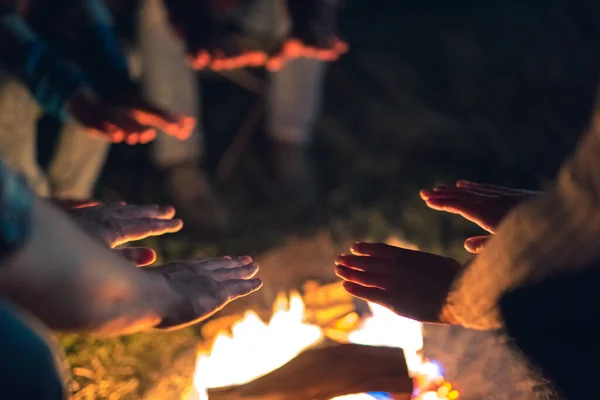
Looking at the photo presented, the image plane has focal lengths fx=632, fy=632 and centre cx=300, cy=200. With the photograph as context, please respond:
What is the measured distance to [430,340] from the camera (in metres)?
2.03

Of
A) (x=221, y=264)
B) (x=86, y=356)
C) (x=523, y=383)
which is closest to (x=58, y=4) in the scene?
(x=86, y=356)

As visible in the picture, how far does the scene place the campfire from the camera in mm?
1726

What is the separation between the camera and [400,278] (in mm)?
1533

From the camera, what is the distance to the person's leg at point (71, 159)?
2.62 meters

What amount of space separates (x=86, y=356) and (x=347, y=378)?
93 cm

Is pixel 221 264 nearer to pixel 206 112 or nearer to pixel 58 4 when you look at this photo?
pixel 58 4

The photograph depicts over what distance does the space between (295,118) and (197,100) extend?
1.78 ft

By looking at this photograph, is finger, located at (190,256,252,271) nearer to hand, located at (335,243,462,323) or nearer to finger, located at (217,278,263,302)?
finger, located at (217,278,263,302)

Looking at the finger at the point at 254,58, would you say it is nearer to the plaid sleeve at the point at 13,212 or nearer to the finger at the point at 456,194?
the finger at the point at 456,194

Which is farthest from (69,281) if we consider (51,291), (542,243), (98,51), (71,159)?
(71,159)

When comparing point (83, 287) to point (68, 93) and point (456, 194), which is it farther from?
point (68, 93)

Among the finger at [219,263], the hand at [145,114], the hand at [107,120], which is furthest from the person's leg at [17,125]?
the finger at [219,263]

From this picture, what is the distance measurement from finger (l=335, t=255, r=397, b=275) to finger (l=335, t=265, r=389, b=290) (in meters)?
0.01

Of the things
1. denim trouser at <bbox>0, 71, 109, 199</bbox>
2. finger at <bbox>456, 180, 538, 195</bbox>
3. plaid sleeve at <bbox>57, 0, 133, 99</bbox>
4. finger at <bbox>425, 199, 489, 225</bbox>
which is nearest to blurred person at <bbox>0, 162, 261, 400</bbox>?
A: finger at <bbox>425, 199, 489, 225</bbox>
